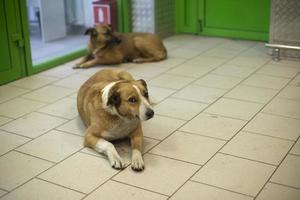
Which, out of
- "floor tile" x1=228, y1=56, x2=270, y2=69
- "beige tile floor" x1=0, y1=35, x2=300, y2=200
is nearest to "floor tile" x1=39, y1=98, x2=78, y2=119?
"beige tile floor" x1=0, y1=35, x2=300, y2=200

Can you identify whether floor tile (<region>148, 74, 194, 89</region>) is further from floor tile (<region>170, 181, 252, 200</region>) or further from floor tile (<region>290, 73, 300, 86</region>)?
floor tile (<region>170, 181, 252, 200</region>)

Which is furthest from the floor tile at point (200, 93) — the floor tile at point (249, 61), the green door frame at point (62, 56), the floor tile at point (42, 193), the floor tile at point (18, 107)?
the floor tile at point (42, 193)

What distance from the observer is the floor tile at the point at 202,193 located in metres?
2.53

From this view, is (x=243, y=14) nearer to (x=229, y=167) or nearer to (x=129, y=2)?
(x=129, y=2)

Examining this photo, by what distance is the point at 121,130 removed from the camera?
9.91ft

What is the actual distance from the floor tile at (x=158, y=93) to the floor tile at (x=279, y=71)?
0.97m

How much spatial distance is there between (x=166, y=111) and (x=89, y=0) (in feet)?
7.41

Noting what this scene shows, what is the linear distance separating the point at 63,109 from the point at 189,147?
3.69 feet

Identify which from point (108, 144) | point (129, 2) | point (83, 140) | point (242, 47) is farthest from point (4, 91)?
point (242, 47)

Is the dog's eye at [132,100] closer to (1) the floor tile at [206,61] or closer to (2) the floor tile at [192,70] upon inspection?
(2) the floor tile at [192,70]

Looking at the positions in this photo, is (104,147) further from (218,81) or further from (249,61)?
(249,61)

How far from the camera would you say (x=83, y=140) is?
3188 mm

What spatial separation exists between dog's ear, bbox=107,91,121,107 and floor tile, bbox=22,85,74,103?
117 cm

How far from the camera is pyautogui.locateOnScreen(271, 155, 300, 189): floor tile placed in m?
2.67
